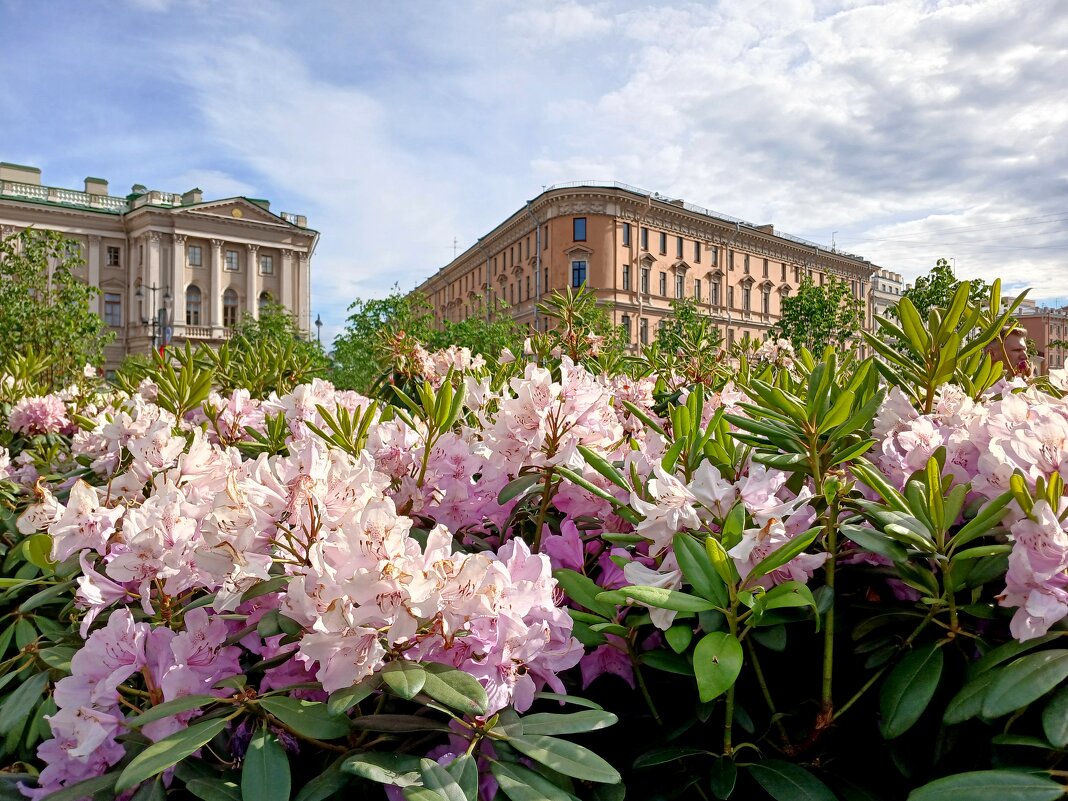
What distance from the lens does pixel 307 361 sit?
326cm

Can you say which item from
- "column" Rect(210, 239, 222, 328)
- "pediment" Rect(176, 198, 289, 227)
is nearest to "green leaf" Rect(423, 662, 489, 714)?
"column" Rect(210, 239, 222, 328)

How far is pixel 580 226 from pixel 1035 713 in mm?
39853

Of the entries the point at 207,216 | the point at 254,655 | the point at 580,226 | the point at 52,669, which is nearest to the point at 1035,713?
the point at 254,655

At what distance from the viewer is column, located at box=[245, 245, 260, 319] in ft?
148

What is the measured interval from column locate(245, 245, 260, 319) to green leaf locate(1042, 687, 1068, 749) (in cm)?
4864

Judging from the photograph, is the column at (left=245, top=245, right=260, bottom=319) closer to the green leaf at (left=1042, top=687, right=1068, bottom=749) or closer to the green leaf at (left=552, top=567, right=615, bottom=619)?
the green leaf at (left=552, top=567, right=615, bottom=619)

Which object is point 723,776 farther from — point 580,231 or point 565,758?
point 580,231

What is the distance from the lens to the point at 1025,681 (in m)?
0.72

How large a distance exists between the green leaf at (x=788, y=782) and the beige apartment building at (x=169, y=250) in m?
45.1

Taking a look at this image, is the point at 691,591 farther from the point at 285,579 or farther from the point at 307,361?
the point at 307,361

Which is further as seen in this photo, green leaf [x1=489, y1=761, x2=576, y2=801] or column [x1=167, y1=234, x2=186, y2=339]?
column [x1=167, y1=234, x2=186, y2=339]

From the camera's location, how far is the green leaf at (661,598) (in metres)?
0.82

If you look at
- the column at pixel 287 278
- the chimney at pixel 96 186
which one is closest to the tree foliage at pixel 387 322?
the column at pixel 287 278

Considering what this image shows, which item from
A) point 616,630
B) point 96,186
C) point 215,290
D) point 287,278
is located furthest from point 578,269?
point 616,630
